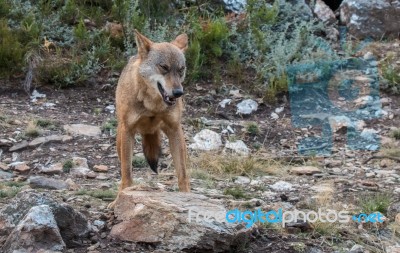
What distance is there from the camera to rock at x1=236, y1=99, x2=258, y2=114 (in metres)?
8.78

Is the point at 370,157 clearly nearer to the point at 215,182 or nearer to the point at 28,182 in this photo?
the point at 215,182

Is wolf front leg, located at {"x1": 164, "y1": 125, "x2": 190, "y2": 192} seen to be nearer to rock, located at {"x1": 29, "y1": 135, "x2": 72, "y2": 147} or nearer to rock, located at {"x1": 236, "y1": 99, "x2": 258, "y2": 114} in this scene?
rock, located at {"x1": 29, "y1": 135, "x2": 72, "y2": 147}

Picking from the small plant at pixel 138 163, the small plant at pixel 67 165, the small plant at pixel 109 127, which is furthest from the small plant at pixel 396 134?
the small plant at pixel 67 165

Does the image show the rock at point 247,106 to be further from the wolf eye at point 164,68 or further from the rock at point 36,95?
the wolf eye at point 164,68

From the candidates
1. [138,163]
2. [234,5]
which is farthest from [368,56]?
[138,163]

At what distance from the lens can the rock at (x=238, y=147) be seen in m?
7.64

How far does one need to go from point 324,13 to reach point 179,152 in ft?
18.8

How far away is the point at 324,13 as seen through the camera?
10.8m

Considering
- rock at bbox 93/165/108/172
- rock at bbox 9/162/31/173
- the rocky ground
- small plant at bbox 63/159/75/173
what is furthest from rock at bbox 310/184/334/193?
rock at bbox 9/162/31/173

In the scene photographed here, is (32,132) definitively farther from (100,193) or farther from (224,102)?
(224,102)

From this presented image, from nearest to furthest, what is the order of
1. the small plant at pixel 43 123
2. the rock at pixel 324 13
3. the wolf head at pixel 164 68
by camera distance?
the wolf head at pixel 164 68 → the small plant at pixel 43 123 → the rock at pixel 324 13

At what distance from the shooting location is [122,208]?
4926 mm

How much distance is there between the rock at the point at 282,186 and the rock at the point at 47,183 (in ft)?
5.68

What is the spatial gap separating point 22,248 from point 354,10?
24.7 ft
